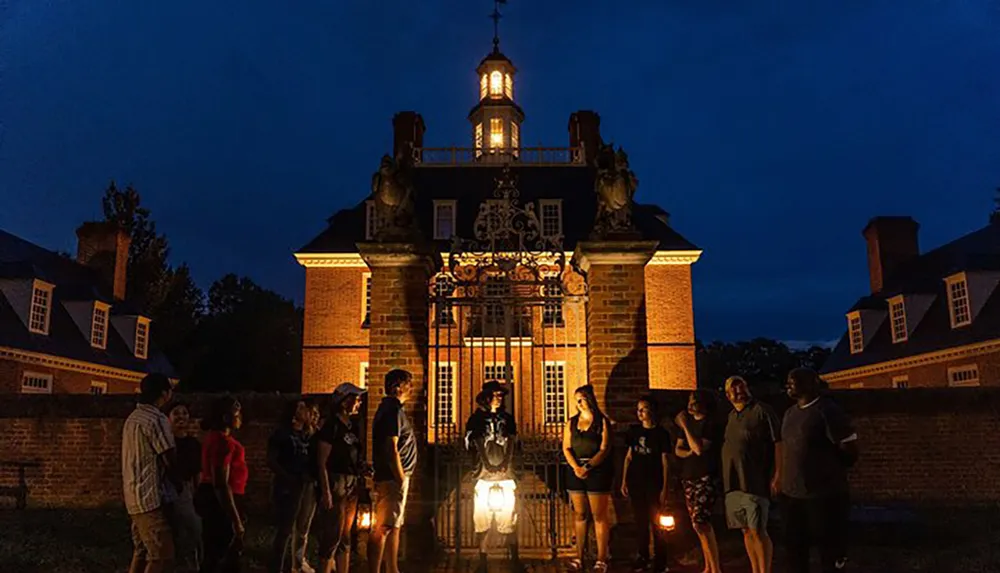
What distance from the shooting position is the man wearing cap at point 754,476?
18.0ft

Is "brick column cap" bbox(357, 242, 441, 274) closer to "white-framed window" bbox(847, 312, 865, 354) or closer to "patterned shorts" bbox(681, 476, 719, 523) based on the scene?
"patterned shorts" bbox(681, 476, 719, 523)

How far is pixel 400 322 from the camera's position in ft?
25.7

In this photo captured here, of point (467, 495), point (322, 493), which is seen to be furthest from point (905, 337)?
point (322, 493)

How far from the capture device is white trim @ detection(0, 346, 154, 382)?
19000 mm

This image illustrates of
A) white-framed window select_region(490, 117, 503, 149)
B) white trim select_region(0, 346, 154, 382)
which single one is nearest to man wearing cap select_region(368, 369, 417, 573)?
white trim select_region(0, 346, 154, 382)

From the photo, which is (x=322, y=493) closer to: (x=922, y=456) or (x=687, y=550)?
(x=687, y=550)

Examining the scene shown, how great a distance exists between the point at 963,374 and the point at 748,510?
19.9 m

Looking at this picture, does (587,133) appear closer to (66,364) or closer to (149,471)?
(66,364)

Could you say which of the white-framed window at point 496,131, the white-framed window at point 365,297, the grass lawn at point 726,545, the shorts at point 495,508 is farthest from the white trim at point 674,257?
the shorts at point 495,508

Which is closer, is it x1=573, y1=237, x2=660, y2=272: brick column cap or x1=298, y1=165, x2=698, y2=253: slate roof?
x1=573, y1=237, x2=660, y2=272: brick column cap

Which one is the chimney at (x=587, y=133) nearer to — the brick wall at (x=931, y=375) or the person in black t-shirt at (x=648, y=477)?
the brick wall at (x=931, y=375)

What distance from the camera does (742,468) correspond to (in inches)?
218

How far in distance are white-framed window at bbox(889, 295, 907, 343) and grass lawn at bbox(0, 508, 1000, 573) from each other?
14.9 meters

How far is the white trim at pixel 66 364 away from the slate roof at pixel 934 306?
27095 mm
